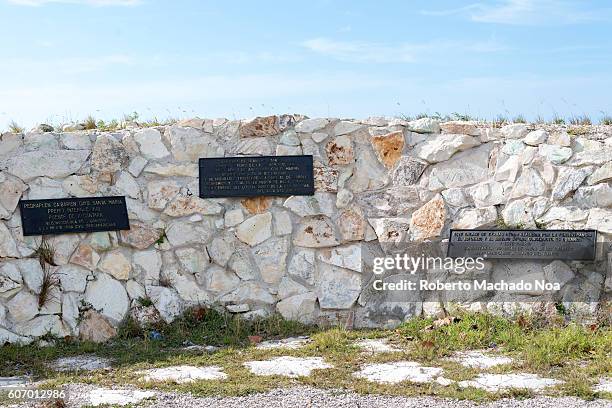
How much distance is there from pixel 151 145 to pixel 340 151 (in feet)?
6.26

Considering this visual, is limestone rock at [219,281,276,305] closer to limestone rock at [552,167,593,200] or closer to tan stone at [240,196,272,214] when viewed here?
tan stone at [240,196,272,214]

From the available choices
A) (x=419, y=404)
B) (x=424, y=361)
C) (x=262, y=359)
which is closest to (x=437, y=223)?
(x=424, y=361)

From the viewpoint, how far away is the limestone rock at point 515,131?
7332 mm

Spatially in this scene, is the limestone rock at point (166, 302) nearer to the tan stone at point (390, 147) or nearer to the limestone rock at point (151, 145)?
the limestone rock at point (151, 145)

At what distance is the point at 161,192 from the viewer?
744 centimetres

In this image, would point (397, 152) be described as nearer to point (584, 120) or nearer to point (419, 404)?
point (584, 120)

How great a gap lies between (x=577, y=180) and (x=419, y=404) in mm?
3229

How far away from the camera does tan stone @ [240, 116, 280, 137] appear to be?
755 cm

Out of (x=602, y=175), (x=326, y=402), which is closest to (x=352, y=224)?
(x=602, y=175)

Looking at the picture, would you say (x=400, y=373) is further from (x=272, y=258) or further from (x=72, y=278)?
(x=72, y=278)

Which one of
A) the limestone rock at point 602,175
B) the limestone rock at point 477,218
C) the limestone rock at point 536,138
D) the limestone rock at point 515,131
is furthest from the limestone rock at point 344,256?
the limestone rock at point 602,175

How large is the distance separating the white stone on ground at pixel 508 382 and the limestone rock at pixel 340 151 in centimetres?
280

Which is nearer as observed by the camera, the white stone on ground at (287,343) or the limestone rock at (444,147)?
the white stone on ground at (287,343)

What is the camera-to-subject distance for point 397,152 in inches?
295
